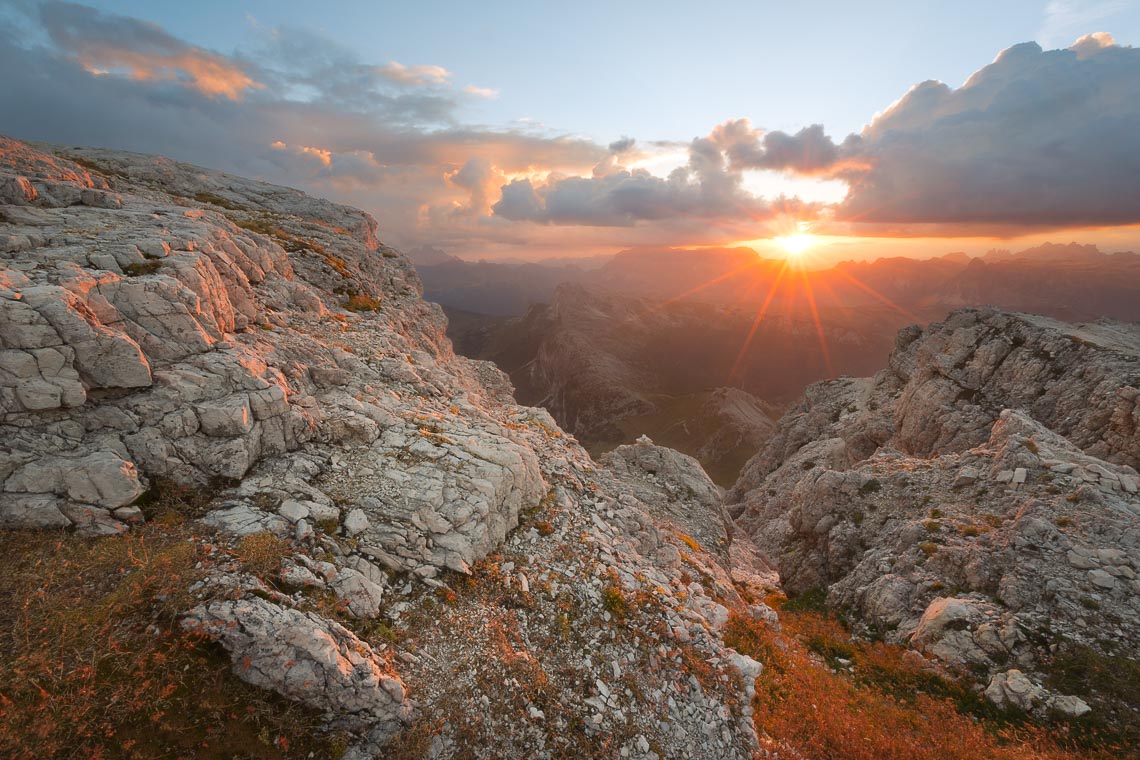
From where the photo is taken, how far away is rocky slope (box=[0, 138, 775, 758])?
10.4 metres

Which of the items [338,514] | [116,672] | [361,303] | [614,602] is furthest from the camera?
[361,303]

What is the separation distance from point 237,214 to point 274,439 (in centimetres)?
3960

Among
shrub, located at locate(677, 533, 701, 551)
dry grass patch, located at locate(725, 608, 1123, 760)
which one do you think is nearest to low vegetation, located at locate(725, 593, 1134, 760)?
dry grass patch, located at locate(725, 608, 1123, 760)

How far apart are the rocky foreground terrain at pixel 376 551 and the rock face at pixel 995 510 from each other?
19 cm

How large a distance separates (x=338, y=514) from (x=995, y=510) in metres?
35.3

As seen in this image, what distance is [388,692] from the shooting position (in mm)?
9945

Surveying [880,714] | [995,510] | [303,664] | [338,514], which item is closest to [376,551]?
[338,514]

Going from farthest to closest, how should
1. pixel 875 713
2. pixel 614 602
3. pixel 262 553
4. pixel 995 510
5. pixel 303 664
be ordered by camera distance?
1. pixel 995 510
2. pixel 875 713
3. pixel 614 602
4. pixel 262 553
5. pixel 303 664

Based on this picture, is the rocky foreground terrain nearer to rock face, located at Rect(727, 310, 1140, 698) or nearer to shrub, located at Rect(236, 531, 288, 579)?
shrub, located at Rect(236, 531, 288, 579)

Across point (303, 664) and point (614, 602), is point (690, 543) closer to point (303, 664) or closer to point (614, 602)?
point (614, 602)

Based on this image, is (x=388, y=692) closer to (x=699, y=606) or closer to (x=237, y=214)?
(x=699, y=606)

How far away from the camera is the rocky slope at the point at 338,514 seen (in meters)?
10.4

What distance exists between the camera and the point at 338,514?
13430 millimetres

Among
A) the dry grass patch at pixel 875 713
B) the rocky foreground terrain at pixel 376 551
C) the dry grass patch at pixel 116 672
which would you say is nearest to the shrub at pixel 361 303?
the rocky foreground terrain at pixel 376 551
